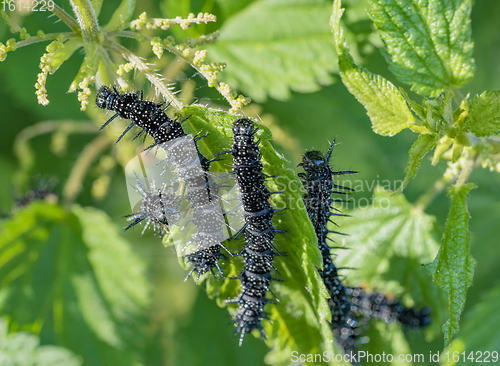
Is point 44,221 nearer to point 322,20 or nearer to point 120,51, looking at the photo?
point 120,51

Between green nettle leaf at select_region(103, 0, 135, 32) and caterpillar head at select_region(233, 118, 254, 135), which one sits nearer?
caterpillar head at select_region(233, 118, 254, 135)

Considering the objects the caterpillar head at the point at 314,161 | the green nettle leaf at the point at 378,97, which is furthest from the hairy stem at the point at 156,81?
the green nettle leaf at the point at 378,97

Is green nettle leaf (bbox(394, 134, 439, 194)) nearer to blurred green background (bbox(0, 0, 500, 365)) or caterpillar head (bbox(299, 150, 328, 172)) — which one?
caterpillar head (bbox(299, 150, 328, 172))

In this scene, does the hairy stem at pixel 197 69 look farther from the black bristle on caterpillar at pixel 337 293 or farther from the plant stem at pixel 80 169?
the plant stem at pixel 80 169

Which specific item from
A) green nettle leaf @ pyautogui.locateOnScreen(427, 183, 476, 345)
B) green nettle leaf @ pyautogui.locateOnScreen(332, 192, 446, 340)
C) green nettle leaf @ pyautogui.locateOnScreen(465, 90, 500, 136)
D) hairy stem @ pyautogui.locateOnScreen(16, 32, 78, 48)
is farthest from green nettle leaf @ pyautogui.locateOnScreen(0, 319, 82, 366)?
green nettle leaf @ pyautogui.locateOnScreen(465, 90, 500, 136)

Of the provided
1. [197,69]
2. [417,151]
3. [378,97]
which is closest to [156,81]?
[197,69]
